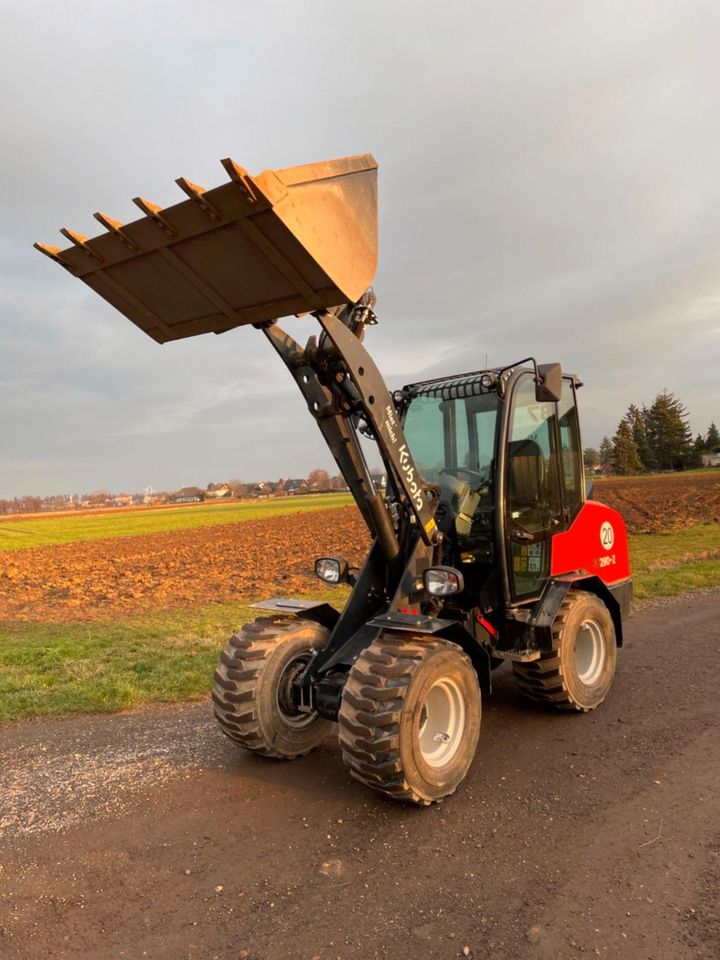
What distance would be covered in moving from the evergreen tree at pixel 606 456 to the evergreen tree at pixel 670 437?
597 cm

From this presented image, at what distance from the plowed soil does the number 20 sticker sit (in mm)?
8530

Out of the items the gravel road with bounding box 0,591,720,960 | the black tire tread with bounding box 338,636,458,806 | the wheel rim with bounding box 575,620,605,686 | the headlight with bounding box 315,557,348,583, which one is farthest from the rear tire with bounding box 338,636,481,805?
the wheel rim with bounding box 575,620,605,686

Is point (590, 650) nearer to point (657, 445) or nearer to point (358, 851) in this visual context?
point (358, 851)

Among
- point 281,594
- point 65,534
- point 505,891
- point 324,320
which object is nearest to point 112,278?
point 324,320

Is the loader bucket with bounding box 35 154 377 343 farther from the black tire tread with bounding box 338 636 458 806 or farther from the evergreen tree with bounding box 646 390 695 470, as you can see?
the evergreen tree with bounding box 646 390 695 470

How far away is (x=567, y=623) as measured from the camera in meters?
5.56

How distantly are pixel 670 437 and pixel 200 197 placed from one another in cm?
9731

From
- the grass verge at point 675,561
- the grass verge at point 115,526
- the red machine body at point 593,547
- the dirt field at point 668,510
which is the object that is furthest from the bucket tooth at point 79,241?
the grass verge at point 115,526

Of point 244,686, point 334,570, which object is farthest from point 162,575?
point 244,686

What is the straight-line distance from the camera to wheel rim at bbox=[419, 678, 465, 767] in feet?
14.3

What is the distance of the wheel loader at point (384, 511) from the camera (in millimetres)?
3863

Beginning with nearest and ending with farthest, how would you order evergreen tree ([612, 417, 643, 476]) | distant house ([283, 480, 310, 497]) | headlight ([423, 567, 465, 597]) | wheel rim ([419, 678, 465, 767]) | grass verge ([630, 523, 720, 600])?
wheel rim ([419, 678, 465, 767]) < headlight ([423, 567, 465, 597]) < grass verge ([630, 523, 720, 600]) < evergreen tree ([612, 417, 643, 476]) < distant house ([283, 480, 310, 497])

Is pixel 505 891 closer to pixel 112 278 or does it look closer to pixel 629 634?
pixel 112 278

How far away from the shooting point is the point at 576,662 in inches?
239
